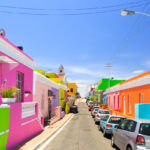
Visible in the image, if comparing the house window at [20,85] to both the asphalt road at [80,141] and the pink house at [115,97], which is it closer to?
the asphalt road at [80,141]

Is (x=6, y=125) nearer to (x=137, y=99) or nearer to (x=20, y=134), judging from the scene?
(x=20, y=134)

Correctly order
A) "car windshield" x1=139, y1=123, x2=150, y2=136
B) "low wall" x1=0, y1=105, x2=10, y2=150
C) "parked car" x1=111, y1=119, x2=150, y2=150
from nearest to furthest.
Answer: "parked car" x1=111, y1=119, x2=150, y2=150
"car windshield" x1=139, y1=123, x2=150, y2=136
"low wall" x1=0, y1=105, x2=10, y2=150

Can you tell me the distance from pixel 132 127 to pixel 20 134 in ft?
19.1

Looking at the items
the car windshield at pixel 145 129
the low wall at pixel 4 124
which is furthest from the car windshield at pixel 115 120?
the low wall at pixel 4 124

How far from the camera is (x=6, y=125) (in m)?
7.86

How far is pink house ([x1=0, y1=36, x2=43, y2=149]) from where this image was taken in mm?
8945

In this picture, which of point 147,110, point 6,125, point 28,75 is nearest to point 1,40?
point 6,125

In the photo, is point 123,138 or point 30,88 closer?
point 123,138

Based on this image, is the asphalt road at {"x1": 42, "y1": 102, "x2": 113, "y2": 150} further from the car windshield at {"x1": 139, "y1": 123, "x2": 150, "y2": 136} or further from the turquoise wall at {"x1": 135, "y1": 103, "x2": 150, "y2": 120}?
the car windshield at {"x1": 139, "y1": 123, "x2": 150, "y2": 136}

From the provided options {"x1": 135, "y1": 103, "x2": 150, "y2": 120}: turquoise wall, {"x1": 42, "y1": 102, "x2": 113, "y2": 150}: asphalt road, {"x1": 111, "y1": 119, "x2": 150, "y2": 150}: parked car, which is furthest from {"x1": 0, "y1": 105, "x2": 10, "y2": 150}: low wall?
{"x1": 135, "y1": 103, "x2": 150, "y2": 120}: turquoise wall

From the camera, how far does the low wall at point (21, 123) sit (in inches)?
342

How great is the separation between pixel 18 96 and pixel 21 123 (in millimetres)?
3571

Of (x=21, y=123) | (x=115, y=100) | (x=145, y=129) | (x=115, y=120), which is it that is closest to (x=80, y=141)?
(x=115, y=120)

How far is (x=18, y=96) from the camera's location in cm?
1319
